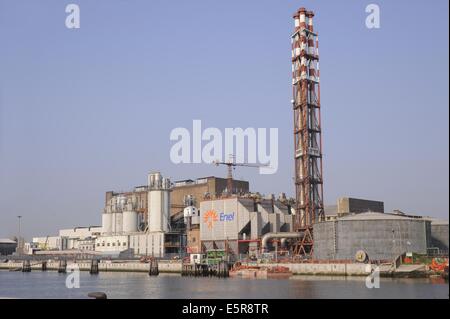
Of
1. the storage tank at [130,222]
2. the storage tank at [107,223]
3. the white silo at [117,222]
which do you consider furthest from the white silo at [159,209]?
the storage tank at [107,223]

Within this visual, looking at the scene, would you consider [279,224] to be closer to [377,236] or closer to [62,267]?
[377,236]

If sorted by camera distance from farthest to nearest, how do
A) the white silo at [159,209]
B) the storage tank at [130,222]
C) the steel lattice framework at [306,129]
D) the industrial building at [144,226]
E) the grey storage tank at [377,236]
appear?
the storage tank at [130,222], the white silo at [159,209], the industrial building at [144,226], the steel lattice framework at [306,129], the grey storage tank at [377,236]

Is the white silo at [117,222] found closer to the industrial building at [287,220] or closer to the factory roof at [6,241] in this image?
the industrial building at [287,220]

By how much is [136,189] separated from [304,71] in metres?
87.2

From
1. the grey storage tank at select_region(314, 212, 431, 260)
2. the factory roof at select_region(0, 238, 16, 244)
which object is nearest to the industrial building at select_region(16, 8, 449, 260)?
the grey storage tank at select_region(314, 212, 431, 260)

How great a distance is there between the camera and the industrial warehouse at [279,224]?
270 feet

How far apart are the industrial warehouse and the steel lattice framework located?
0.18 meters

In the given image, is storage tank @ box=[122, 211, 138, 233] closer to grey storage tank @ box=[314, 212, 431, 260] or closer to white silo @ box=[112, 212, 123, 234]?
white silo @ box=[112, 212, 123, 234]

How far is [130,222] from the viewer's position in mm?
144500

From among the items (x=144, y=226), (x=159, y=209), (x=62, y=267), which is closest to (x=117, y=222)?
(x=144, y=226)

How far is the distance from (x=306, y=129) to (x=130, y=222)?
6060 cm

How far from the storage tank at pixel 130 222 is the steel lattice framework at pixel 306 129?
54.2 m

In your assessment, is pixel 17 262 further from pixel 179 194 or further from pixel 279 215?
pixel 279 215
